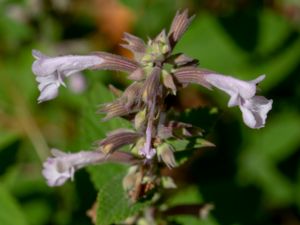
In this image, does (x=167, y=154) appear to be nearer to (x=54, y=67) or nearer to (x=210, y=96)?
(x=54, y=67)

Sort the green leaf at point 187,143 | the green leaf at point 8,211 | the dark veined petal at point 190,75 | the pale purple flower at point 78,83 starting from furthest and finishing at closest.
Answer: the pale purple flower at point 78,83, the green leaf at point 8,211, the green leaf at point 187,143, the dark veined petal at point 190,75

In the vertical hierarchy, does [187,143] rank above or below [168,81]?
below

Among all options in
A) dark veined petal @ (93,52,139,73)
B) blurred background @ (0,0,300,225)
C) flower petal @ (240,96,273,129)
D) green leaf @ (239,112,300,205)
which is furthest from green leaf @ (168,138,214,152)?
green leaf @ (239,112,300,205)

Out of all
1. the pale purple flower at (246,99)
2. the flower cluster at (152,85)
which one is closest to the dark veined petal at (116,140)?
the flower cluster at (152,85)

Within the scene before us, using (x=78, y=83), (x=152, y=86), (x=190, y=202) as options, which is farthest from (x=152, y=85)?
(x=78, y=83)

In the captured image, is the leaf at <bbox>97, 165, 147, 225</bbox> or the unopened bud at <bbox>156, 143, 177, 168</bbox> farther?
the leaf at <bbox>97, 165, 147, 225</bbox>

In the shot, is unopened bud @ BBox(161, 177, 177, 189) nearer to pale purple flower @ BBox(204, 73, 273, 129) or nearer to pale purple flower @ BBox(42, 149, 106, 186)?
pale purple flower @ BBox(42, 149, 106, 186)

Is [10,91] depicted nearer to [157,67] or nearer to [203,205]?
[203,205]

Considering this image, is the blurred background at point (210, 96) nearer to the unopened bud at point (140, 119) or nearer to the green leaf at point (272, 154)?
the green leaf at point (272, 154)
